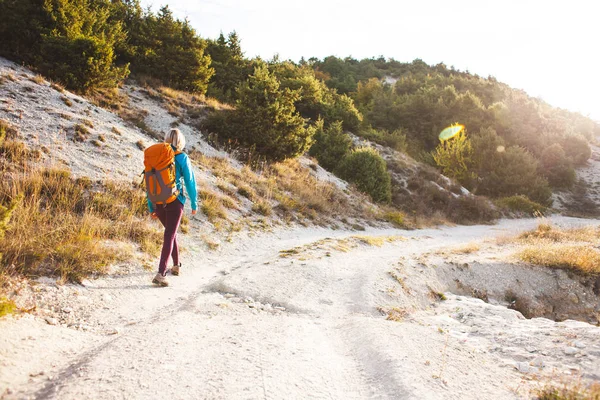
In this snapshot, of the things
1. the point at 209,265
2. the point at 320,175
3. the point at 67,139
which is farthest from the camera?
the point at 320,175

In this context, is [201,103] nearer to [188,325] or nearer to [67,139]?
[67,139]

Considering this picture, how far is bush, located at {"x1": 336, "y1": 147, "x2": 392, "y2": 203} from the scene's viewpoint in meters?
20.2

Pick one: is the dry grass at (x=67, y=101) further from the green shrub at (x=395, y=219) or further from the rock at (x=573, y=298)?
the rock at (x=573, y=298)

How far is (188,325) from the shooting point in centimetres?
368

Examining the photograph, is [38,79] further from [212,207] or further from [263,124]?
[263,124]

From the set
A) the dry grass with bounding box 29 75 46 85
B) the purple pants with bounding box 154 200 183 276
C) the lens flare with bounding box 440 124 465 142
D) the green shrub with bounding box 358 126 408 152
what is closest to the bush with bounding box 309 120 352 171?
the green shrub with bounding box 358 126 408 152

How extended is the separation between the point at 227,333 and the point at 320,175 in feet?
53.7

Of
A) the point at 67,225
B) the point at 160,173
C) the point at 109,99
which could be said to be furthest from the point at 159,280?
the point at 109,99

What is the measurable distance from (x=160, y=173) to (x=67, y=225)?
6.07 ft

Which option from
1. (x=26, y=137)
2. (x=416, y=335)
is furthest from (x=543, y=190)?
(x=26, y=137)

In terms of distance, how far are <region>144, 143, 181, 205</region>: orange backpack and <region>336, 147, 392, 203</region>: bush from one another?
16.0m

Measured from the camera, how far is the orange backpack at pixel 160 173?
5.05m

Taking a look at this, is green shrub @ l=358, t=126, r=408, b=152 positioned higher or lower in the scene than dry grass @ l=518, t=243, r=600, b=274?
higher

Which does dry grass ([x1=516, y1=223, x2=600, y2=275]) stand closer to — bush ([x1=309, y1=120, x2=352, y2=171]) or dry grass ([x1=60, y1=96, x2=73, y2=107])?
bush ([x1=309, y1=120, x2=352, y2=171])
